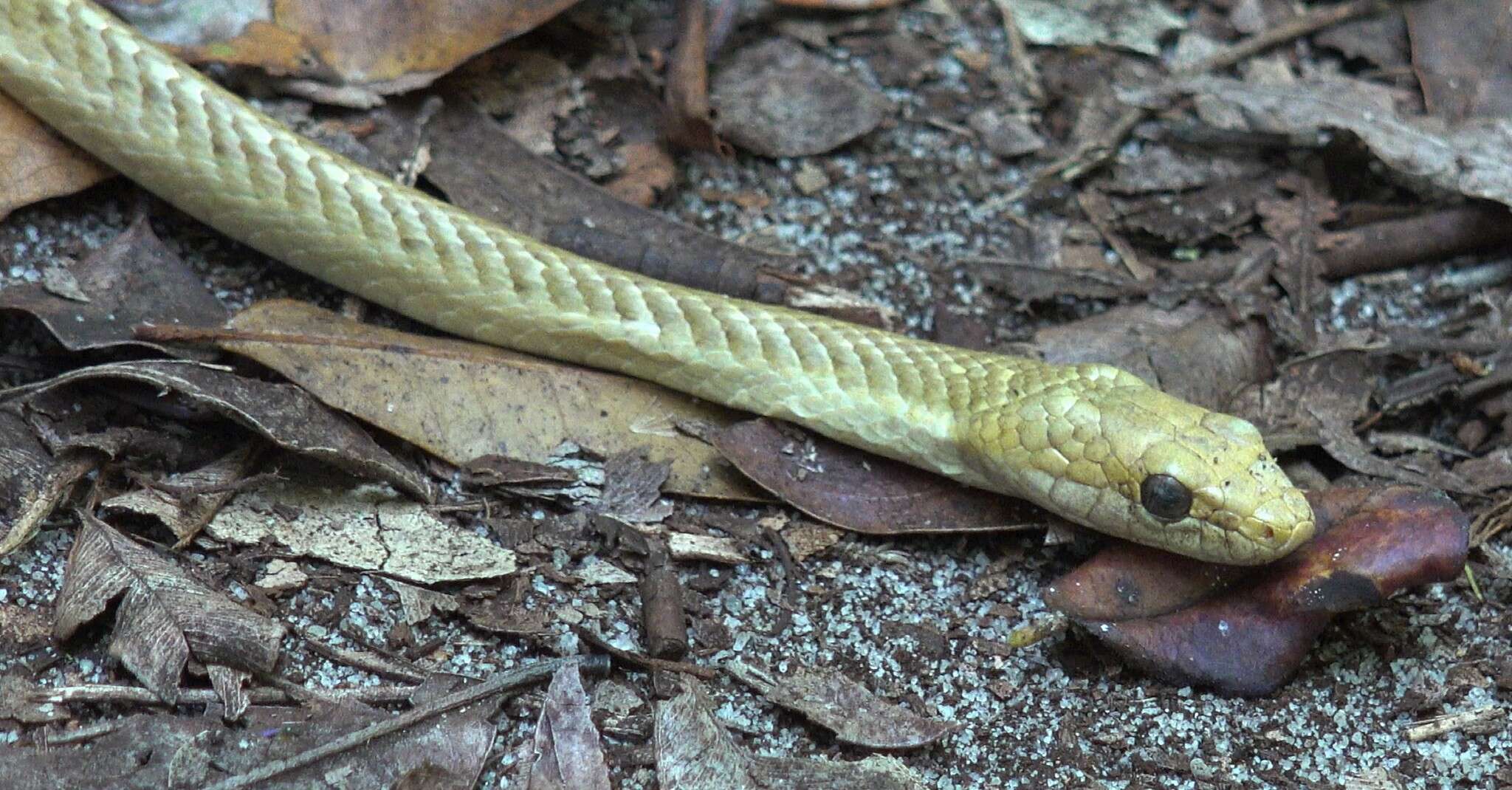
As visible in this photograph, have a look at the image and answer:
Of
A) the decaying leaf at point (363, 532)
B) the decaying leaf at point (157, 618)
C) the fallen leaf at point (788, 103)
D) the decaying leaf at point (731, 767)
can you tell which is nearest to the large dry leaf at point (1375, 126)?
the fallen leaf at point (788, 103)

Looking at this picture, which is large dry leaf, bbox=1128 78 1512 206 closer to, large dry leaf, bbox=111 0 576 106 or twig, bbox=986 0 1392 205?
twig, bbox=986 0 1392 205

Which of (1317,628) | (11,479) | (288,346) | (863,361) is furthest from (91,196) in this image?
(1317,628)

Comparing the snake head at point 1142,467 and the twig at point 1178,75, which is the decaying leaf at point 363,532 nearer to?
the snake head at point 1142,467

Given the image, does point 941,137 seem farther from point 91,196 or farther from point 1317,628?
point 91,196

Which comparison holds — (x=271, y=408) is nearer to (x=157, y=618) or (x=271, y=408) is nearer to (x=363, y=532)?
(x=363, y=532)

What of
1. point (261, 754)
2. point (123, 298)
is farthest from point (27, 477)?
point (261, 754)

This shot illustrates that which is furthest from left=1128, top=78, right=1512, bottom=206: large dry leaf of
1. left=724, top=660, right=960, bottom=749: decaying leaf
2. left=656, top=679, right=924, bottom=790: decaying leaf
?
left=656, top=679, right=924, bottom=790: decaying leaf

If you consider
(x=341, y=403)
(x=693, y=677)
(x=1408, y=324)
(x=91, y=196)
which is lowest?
(x=1408, y=324)
